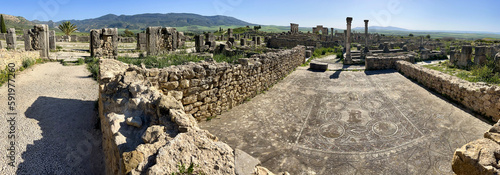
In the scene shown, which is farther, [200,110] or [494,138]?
[200,110]

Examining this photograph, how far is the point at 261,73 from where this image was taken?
11.2m

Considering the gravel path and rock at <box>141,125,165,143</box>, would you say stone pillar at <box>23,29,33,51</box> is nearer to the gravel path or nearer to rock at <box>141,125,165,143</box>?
the gravel path

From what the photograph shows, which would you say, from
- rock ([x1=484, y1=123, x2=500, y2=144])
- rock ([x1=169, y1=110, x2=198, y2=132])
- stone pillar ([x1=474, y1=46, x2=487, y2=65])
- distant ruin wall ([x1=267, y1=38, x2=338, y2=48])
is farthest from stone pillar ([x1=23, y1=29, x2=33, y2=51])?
stone pillar ([x1=474, y1=46, x2=487, y2=65])

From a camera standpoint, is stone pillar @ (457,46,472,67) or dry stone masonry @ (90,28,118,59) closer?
dry stone masonry @ (90,28,118,59)

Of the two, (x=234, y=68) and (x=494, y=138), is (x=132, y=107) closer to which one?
(x=234, y=68)

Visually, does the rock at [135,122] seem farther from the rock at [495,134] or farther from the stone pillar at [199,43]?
the stone pillar at [199,43]

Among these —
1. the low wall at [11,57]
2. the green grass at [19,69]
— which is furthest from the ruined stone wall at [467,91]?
the low wall at [11,57]

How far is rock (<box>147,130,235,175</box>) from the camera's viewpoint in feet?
9.87

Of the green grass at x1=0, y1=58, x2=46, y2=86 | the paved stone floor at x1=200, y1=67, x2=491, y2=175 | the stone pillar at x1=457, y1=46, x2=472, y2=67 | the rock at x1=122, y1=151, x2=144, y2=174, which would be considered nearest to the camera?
the rock at x1=122, y1=151, x2=144, y2=174

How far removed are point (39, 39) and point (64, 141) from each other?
16.4m

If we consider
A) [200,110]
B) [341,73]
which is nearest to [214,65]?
[200,110]

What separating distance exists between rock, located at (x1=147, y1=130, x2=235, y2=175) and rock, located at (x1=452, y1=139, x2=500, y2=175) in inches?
131

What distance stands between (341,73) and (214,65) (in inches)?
380

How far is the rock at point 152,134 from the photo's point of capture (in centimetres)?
356
